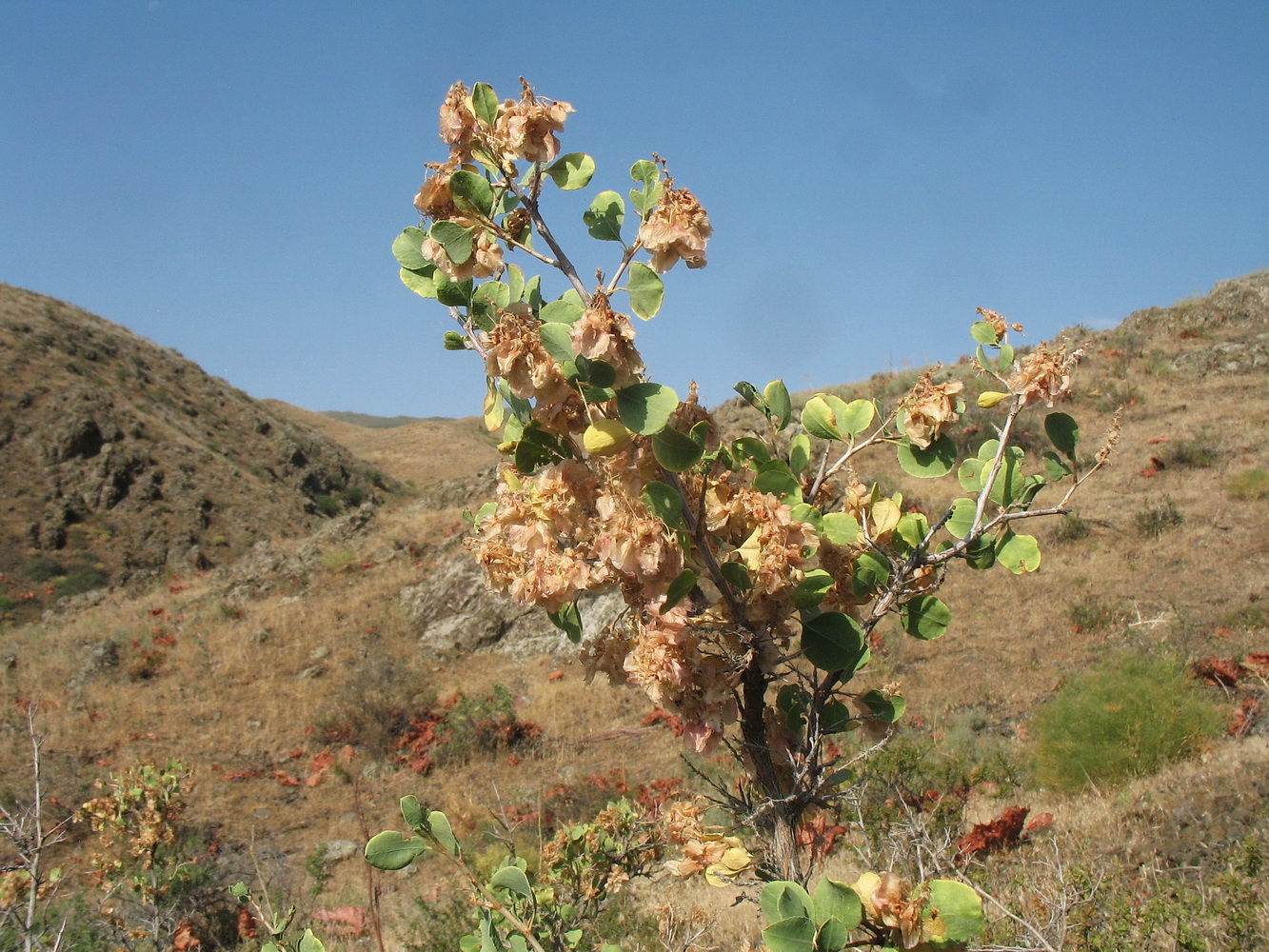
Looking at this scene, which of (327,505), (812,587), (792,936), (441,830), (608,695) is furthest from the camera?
(327,505)

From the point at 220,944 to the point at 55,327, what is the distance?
25.9m

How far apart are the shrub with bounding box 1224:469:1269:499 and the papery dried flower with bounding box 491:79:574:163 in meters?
12.0

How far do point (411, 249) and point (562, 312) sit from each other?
10.2 inches

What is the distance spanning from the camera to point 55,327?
80.9 ft

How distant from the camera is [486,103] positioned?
1.08 metres

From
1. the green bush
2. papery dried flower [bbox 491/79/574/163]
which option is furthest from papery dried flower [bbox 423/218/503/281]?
the green bush

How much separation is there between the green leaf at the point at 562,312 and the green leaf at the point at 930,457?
1.83 ft

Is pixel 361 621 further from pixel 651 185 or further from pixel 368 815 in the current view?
pixel 651 185

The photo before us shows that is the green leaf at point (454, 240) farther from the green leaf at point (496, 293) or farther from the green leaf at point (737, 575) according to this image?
the green leaf at point (737, 575)

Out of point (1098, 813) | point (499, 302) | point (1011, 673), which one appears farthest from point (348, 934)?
point (1011, 673)

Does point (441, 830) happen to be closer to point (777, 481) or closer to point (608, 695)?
point (777, 481)

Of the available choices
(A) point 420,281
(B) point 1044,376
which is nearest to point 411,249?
(A) point 420,281

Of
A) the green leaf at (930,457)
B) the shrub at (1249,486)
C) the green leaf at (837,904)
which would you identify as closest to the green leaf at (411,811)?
the green leaf at (837,904)

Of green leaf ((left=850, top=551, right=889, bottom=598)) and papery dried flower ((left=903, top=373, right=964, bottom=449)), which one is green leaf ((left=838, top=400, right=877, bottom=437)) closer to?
papery dried flower ((left=903, top=373, right=964, bottom=449))
